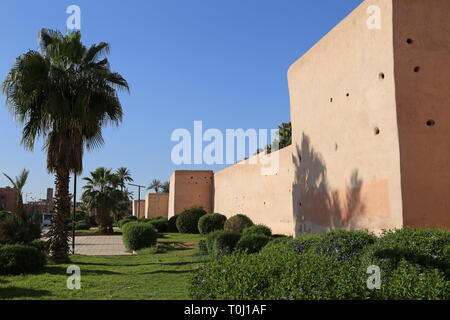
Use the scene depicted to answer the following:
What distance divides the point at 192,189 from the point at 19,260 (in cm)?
2634

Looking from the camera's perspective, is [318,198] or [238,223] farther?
[238,223]

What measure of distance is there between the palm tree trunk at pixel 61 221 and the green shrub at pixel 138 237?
4843 mm

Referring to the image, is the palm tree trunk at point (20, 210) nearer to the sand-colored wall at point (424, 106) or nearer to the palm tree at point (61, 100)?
the palm tree at point (61, 100)

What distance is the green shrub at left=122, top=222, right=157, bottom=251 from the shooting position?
1739cm

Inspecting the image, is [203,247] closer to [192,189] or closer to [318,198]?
[318,198]

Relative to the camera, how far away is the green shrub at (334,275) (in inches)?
159

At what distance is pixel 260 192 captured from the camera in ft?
72.3

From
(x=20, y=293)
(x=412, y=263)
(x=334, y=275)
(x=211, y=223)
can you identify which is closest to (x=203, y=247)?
(x=20, y=293)

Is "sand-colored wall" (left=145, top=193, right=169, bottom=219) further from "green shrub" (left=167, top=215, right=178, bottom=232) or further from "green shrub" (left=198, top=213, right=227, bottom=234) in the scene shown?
"green shrub" (left=198, top=213, right=227, bottom=234)

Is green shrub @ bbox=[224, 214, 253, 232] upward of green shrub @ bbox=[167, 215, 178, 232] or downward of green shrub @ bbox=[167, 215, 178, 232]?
upward

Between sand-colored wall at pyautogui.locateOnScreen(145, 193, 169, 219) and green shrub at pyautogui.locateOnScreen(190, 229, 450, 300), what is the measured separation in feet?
143

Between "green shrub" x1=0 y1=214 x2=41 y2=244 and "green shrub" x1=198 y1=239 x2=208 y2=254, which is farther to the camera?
"green shrub" x1=198 y1=239 x2=208 y2=254

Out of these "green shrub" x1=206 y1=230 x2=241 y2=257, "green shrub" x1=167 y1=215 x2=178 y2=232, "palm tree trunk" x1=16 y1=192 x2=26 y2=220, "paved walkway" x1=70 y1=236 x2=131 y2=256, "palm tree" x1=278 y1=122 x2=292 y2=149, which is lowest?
"paved walkway" x1=70 y1=236 x2=131 y2=256

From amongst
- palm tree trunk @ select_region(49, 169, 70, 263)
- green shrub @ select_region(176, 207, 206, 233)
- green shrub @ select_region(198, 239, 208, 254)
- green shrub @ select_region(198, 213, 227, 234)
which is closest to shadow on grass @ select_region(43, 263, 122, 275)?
palm tree trunk @ select_region(49, 169, 70, 263)
